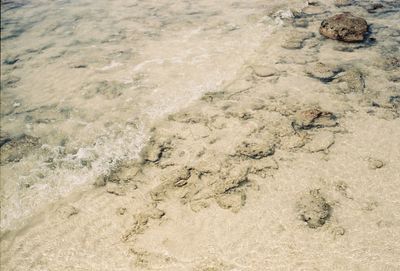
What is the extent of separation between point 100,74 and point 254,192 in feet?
12.7

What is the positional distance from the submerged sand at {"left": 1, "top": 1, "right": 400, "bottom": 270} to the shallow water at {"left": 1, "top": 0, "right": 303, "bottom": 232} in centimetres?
39

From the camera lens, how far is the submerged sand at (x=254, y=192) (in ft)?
10.2

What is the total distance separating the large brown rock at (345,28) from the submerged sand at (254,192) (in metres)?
0.84

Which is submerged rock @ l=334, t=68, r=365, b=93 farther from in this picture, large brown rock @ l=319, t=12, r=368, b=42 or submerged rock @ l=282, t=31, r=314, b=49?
submerged rock @ l=282, t=31, r=314, b=49

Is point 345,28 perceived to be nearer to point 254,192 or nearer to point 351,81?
point 351,81

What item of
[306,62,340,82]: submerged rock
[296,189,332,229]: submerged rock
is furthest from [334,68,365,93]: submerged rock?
[296,189,332,229]: submerged rock

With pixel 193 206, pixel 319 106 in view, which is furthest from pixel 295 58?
pixel 193 206

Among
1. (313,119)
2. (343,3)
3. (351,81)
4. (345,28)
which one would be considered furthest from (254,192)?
(343,3)

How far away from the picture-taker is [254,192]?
361 cm

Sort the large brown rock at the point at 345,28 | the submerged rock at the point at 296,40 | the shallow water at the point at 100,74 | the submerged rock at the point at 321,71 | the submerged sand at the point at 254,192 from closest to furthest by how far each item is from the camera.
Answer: the submerged sand at the point at 254,192, the shallow water at the point at 100,74, the submerged rock at the point at 321,71, the large brown rock at the point at 345,28, the submerged rock at the point at 296,40

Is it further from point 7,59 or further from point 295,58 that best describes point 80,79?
point 295,58

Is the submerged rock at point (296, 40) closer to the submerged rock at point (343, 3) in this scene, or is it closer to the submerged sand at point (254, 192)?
the submerged sand at point (254, 192)

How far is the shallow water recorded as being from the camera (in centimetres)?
444

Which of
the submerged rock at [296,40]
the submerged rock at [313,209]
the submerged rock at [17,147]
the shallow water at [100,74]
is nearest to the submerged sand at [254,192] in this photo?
the submerged rock at [313,209]
